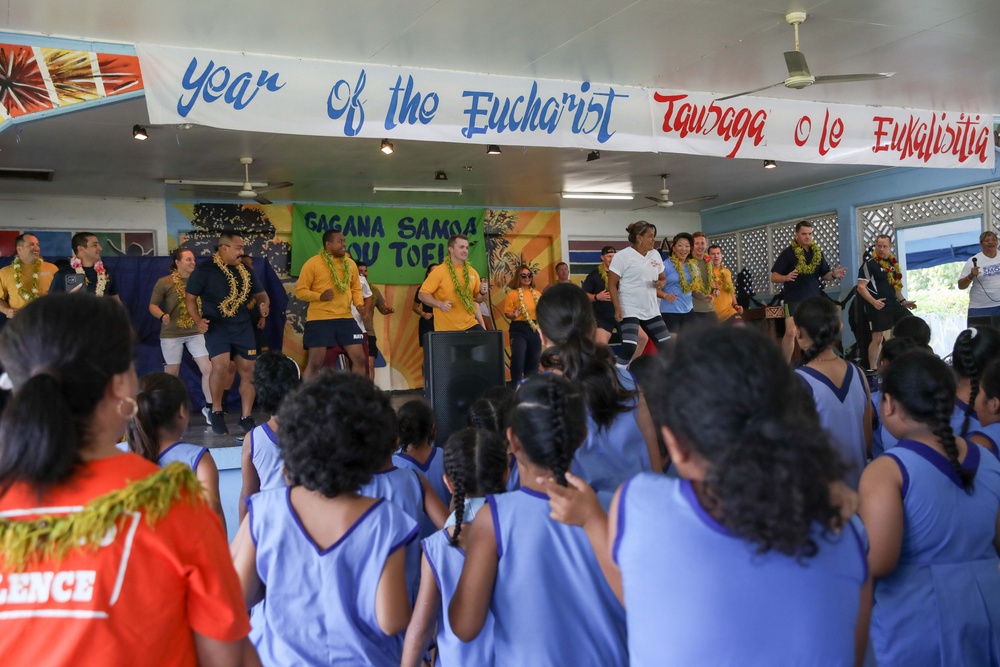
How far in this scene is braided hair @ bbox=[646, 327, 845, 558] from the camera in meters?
1.08

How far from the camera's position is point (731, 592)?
114 centimetres

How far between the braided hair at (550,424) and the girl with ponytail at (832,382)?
1.26m

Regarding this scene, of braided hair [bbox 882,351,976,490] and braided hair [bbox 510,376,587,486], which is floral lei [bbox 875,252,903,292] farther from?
braided hair [bbox 510,376,587,486]

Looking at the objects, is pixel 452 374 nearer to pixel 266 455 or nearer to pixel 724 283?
pixel 266 455

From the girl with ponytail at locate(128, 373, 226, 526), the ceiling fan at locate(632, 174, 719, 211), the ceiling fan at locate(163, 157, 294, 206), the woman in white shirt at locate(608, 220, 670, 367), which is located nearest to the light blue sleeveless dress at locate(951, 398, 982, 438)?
the girl with ponytail at locate(128, 373, 226, 526)

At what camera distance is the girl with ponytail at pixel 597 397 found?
2.31m

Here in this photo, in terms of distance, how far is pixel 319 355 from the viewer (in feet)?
23.6

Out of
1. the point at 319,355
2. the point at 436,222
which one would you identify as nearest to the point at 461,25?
the point at 319,355

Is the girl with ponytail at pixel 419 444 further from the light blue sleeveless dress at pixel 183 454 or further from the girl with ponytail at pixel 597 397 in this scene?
the light blue sleeveless dress at pixel 183 454

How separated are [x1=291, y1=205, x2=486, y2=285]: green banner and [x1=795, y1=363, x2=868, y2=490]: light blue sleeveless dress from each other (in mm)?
8804

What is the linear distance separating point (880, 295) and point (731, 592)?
28.6 feet

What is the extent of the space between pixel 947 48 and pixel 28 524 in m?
6.96

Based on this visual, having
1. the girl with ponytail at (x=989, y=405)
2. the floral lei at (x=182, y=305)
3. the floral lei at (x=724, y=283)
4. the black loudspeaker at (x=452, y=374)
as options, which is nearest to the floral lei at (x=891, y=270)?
the floral lei at (x=724, y=283)

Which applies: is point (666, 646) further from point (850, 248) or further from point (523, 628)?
point (850, 248)
